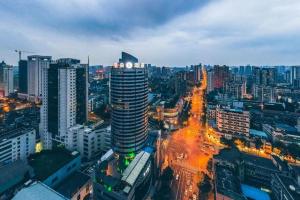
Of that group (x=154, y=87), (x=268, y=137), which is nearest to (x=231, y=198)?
(x=268, y=137)

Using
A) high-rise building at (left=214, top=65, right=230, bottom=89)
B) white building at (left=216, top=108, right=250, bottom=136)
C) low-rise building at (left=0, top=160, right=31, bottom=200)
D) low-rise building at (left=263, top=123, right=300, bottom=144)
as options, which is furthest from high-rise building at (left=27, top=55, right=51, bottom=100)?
high-rise building at (left=214, top=65, right=230, bottom=89)

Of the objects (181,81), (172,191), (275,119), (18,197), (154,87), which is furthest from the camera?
(154,87)

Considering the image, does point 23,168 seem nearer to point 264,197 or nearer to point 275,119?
point 264,197

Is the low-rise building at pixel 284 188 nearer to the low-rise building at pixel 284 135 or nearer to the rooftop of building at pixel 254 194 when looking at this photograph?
the rooftop of building at pixel 254 194

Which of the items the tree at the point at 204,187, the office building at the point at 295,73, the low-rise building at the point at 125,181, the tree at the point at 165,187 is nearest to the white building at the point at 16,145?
the low-rise building at the point at 125,181

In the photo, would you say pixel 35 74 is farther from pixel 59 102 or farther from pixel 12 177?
pixel 12 177
